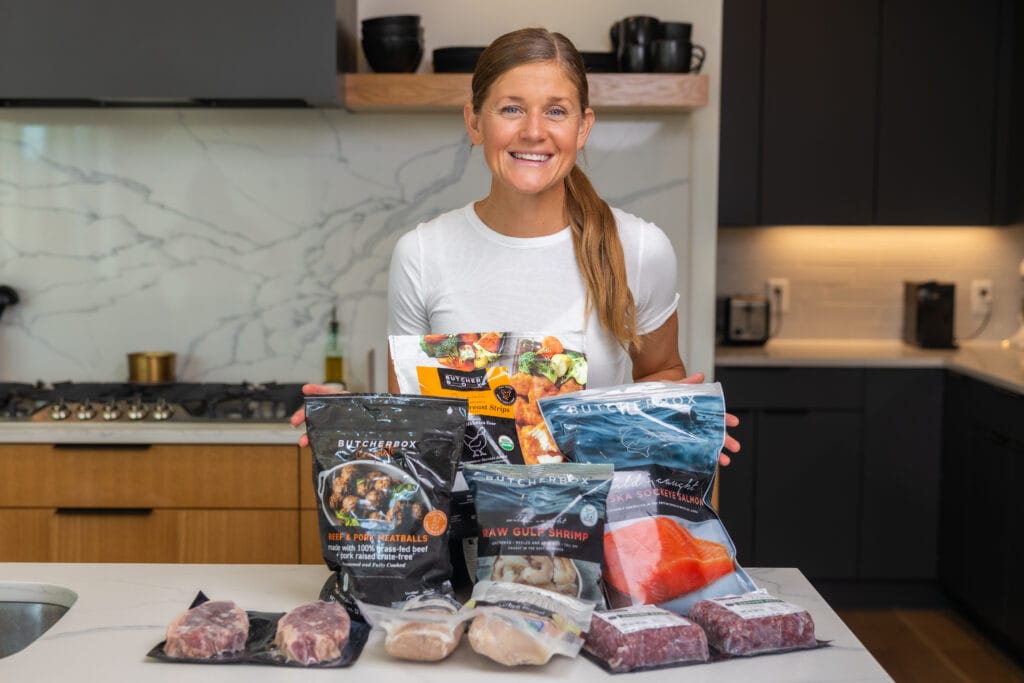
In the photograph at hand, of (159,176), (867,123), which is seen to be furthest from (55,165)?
(867,123)

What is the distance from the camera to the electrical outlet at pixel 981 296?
4238 mm

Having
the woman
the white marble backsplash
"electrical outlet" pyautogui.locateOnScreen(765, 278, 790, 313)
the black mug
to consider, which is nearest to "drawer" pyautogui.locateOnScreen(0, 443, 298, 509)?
the white marble backsplash

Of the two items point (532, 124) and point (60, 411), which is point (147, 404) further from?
point (532, 124)

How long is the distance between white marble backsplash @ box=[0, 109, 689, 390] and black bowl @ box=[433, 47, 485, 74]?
0.67ft

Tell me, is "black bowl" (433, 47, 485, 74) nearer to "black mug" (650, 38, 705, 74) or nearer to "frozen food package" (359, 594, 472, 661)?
"black mug" (650, 38, 705, 74)

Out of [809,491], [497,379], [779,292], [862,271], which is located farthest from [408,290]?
[862,271]

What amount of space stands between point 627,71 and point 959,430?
5.26 feet

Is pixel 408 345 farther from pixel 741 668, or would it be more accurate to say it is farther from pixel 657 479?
pixel 741 668

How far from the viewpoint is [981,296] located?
13.9 ft

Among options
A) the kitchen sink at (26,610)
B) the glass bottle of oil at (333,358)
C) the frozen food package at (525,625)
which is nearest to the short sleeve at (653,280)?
the frozen food package at (525,625)

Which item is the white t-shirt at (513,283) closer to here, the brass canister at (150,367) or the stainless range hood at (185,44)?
the stainless range hood at (185,44)

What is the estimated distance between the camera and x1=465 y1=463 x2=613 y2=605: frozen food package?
1272 millimetres

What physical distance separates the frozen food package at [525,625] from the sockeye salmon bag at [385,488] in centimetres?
9

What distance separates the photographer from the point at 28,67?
307 centimetres
